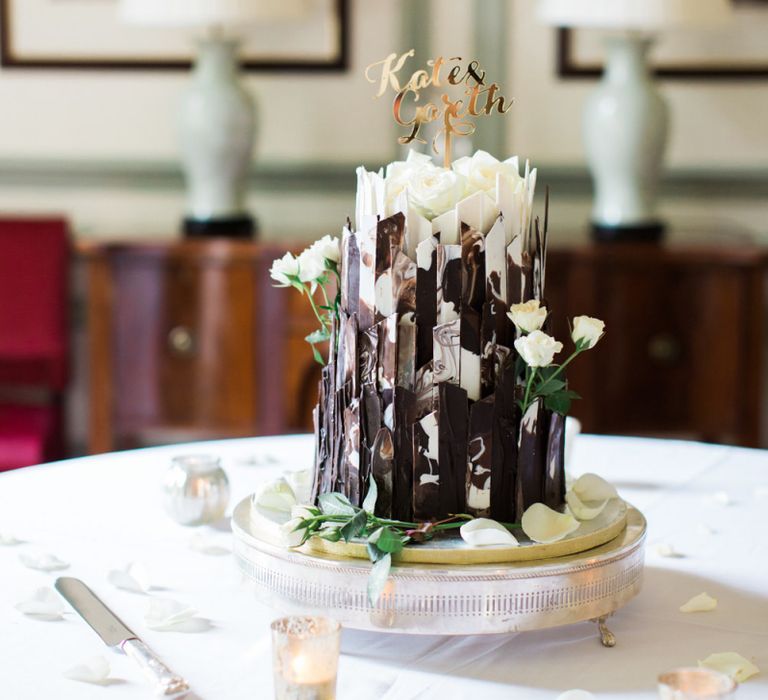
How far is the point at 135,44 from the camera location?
3309 millimetres

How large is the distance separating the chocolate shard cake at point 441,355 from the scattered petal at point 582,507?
0.04 metres

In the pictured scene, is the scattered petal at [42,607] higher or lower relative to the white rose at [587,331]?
lower

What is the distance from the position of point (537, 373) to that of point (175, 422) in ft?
6.51

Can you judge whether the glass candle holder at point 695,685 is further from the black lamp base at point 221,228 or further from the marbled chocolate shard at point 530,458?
the black lamp base at point 221,228

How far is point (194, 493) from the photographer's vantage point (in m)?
1.34

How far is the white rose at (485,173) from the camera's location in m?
1.05

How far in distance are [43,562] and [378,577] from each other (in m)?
0.42

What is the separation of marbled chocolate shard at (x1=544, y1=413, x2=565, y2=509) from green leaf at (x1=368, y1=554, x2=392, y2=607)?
0.61 ft

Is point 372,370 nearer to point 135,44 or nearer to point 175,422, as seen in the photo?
point 175,422

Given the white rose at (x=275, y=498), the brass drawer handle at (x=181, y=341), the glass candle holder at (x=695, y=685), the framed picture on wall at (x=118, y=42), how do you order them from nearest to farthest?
the glass candle holder at (x=695, y=685)
the white rose at (x=275, y=498)
the brass drawer handle at (x=181, y=341)
the framed picture on wall at (x=118, y=42)

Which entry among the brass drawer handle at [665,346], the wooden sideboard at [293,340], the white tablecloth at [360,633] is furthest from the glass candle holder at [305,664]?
the brass drawer handle at [665,346]

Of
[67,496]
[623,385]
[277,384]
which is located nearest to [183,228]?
[277,384]

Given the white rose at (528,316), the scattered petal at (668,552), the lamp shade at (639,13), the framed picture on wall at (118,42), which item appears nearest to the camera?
the white rose at (528,316)

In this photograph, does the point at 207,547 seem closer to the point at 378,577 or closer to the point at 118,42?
the point at 378,577
